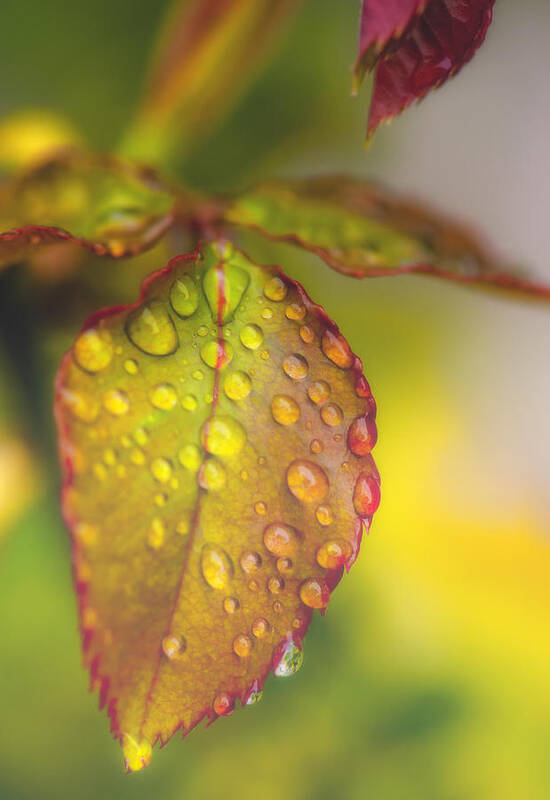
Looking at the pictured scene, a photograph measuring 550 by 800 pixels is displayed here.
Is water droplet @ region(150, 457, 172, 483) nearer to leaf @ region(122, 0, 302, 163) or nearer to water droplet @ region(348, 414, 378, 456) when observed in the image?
water droplet @ region(348, 414, 378, 456)

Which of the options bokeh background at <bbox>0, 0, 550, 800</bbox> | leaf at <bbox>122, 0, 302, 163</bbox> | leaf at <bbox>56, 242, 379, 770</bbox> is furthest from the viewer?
bokeh background at <bbox>0, 0, 550, 800</bbox>

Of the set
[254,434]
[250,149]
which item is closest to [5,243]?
[254,434]

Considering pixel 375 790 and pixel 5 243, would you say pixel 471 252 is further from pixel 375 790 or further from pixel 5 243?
pixel 375 790

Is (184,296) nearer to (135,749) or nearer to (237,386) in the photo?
(237,386)

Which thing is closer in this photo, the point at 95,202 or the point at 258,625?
the point at 258,625

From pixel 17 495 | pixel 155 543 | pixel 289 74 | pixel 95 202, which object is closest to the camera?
pixel 155 543

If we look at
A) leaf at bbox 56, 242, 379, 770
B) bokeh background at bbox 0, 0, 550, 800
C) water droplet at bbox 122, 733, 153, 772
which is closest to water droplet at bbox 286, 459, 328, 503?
leaf at bbox 56, 242, 379, 770

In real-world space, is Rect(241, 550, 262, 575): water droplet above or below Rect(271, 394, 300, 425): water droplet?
below
